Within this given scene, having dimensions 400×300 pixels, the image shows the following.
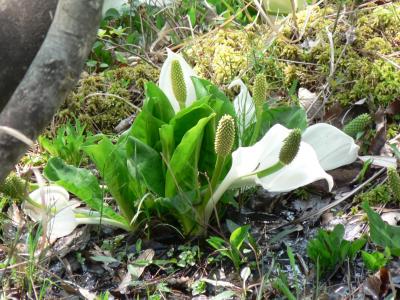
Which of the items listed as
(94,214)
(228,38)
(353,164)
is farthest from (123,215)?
(228,38)

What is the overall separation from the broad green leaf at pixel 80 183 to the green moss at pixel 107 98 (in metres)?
0.50

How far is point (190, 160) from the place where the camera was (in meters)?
1.51

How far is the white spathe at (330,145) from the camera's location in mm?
1605

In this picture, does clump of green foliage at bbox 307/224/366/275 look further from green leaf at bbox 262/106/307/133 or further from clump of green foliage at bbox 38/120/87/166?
clump of green foliage at bbox 38/120/87/166

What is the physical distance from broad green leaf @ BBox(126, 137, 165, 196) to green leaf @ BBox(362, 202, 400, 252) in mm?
448

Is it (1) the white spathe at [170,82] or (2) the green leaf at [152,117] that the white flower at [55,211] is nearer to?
(2) the green leaf at [152,117]

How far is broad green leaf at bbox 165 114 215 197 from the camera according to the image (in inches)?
56.7

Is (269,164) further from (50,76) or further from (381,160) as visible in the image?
(50,76)

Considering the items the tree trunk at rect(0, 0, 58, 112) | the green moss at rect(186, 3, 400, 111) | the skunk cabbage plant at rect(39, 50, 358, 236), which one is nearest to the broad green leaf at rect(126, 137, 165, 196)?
the skunk cabbage plant at rect(39, 50, 358, 236)

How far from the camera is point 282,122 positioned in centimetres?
168

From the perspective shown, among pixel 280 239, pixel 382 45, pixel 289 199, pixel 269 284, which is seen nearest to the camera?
pixel 269 284

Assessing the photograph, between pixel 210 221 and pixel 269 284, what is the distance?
9.8 inches

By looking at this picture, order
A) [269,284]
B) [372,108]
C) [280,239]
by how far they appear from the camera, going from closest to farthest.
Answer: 1. [269,284]
2. [280,239]
3. [372,108]

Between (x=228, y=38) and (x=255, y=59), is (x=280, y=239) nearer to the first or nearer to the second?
(x=255, y=59)
